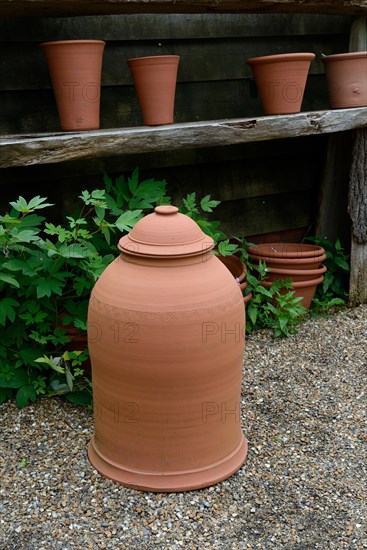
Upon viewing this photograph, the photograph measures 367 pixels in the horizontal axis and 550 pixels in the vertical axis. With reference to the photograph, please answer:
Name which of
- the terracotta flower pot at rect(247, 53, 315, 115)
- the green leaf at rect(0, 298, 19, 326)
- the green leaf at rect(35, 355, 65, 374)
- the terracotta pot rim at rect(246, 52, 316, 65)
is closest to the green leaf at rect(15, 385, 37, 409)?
the green leaf at rect(35, 355, 65, 374)

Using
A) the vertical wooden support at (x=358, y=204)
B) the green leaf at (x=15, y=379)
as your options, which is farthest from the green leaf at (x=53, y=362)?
the vertical wooden support at (x=358, y=204)

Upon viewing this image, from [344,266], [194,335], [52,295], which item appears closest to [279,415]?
[194,335]

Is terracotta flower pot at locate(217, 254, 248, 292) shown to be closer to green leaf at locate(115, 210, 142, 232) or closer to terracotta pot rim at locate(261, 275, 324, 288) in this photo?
terracotta pot rim at locate(261, 275, 324, 288)

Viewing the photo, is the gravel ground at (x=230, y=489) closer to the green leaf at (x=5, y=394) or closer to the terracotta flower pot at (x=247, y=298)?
the green leaf at (x=5, y=394)

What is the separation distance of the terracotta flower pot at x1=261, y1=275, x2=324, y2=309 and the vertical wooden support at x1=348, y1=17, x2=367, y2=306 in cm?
26

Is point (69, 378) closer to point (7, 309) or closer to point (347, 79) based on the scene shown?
point (7, 309)

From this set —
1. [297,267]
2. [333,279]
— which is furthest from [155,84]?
[333,279]

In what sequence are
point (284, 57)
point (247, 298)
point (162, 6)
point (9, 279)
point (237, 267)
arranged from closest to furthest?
point (9, 279) < point (162, 6) < point (284, 57) < point (247, 298) < point (237, 267)

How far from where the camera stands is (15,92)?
3.30m

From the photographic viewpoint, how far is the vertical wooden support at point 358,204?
395 cm

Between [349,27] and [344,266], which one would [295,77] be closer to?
[349,27]

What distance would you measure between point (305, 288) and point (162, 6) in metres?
1.88

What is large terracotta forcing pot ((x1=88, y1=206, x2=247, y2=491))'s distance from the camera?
2217 mm

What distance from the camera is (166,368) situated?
2.21 meters
